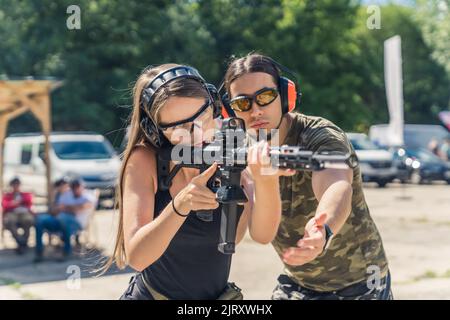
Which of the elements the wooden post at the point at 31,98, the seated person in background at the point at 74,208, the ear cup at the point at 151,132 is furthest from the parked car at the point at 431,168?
the ear cup at the point at 151,132

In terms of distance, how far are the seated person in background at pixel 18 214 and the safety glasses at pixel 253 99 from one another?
8.38 metres

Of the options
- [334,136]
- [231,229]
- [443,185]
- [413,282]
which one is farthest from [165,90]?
[443,185]

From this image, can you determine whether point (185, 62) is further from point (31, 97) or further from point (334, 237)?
point (334, 237)

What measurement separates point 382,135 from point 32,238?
67.6 feet

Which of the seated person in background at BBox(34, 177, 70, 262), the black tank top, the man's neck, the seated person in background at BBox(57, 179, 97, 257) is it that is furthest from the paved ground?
the black tank top

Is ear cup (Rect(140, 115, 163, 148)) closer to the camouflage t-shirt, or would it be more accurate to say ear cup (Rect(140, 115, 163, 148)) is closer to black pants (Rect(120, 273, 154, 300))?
black pants (Rect(120, 273, 154, 300))

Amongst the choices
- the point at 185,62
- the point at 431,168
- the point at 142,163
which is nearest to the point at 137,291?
the point at 142,163

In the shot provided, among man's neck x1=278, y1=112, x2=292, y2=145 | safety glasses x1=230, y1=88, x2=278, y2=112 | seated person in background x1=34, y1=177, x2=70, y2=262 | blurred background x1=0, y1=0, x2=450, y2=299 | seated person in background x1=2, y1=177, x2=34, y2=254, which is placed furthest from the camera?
blurred background x1=0, y1=0, x2=450, y2=299

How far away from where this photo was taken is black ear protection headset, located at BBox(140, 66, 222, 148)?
223 centimetres

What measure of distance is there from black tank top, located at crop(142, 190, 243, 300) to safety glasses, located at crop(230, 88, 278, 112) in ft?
1.61

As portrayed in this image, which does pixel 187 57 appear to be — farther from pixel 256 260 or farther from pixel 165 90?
pixel 165 90

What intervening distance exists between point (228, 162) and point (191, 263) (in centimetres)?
45

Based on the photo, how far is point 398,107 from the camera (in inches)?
684

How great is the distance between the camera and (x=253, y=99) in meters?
2.69
